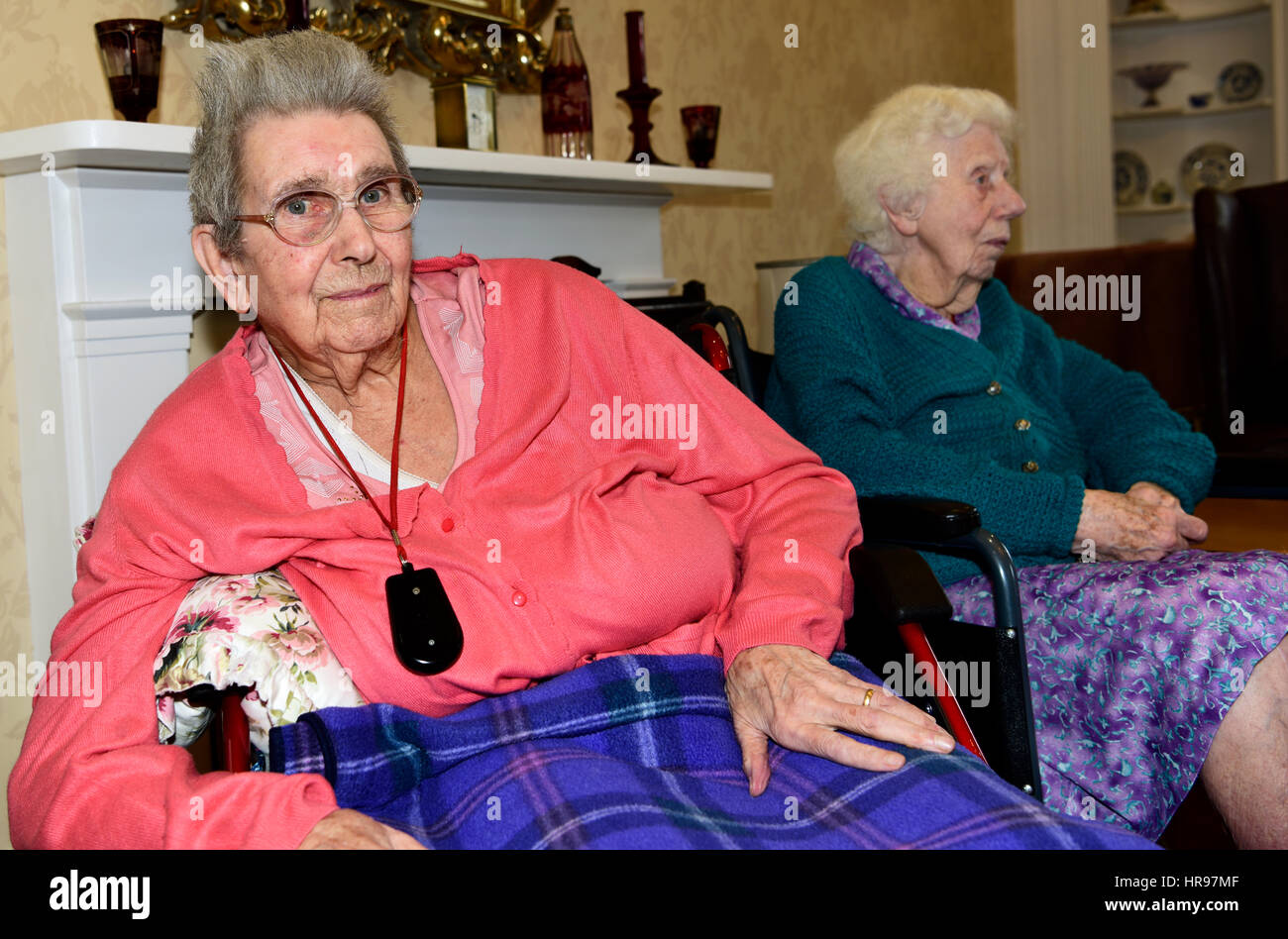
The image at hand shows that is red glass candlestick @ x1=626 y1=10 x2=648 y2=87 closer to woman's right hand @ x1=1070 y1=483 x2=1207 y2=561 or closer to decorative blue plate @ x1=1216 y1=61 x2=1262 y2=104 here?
woman's right hand @ x1=1070 y1=483 x2=1207 y2=561

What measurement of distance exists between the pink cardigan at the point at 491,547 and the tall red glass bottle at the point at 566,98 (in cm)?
101

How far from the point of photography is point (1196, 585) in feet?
5.01

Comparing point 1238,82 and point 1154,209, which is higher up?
point 1238,82

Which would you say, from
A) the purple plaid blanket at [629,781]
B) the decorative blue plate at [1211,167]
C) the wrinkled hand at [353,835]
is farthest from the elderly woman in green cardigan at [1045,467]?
the decorative blue plate at [1211,167]

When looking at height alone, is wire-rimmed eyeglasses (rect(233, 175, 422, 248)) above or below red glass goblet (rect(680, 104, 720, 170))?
below

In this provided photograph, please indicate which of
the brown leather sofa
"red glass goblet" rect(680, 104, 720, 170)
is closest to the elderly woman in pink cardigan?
"red glass goblet" rect(680, 104, 720, 170)

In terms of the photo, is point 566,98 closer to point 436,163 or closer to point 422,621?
point 436,163

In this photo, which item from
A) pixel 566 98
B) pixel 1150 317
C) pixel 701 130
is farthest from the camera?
pixel 1150 317

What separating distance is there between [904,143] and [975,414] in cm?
50

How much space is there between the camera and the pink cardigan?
107 centimetres

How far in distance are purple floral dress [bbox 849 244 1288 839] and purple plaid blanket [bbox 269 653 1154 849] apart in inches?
20.9

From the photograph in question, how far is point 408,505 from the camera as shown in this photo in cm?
126

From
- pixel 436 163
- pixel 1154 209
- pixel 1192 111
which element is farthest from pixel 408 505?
pixel 1192 111
